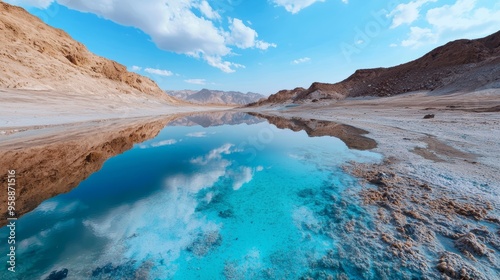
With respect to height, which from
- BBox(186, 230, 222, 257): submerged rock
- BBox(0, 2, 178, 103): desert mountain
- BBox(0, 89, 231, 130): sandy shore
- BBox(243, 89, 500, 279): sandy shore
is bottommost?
BBox(186, 230, 222, 257): submerged rock

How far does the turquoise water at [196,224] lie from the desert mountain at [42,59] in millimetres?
30464

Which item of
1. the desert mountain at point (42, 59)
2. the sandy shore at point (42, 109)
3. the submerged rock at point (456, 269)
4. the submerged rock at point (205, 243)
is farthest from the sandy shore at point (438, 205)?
the desert mountain at point (42, 59)

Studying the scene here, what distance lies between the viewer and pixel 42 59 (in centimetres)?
3419

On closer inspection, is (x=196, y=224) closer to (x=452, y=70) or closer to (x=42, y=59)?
(x=42, y=59)

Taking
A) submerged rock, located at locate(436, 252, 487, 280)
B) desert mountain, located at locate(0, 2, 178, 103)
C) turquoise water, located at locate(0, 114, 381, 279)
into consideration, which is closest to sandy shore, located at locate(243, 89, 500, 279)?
submerged rock, located at locate(436, 252, 487, 280)

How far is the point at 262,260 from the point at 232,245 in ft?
2.24

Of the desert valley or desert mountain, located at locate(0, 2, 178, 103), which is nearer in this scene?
the desert valley

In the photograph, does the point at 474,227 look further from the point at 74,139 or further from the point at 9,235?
the point at 74,139

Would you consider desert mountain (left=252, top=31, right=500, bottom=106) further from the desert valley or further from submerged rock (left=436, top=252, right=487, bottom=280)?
submerged rock (left=436, top=252, right=487, bottom=280)

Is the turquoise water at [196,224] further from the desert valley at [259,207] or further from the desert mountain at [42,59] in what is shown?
the desert mountain at [42,59]

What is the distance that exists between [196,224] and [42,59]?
44.6 metres

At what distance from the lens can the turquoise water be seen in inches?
140

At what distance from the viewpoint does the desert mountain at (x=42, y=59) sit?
28.1 meters

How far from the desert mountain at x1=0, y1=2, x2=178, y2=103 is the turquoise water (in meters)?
30.5
